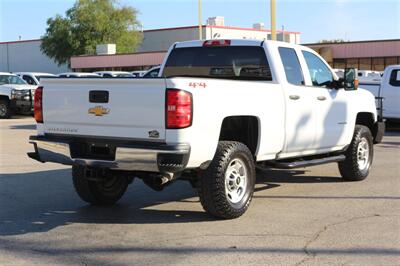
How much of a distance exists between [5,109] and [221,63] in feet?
63.2

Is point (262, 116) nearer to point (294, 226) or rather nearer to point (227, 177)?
point (227, 177)

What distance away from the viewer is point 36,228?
652 cm

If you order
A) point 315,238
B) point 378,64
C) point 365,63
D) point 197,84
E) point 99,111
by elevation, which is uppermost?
point 365,63

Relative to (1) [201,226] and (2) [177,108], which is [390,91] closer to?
(1) [201,226]

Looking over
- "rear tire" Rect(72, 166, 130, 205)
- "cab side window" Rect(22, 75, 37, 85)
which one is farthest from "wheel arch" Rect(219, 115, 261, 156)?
"cab side window" Rect(22, 75, 37, 85)

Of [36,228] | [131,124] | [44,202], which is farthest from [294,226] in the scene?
[44,202]

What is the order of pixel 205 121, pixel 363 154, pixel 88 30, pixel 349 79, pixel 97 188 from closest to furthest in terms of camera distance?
pixel 205 121 → pixel 97 188 → pixel 349 79 → pixel 363 154 → pixel 88 30

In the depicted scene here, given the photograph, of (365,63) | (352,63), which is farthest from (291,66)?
(352,63)

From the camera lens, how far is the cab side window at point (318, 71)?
8.39m

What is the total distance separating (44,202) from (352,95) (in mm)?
4821

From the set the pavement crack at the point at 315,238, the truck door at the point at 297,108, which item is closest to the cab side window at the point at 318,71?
the truck door at the point at 297,108

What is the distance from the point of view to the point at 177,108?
19.3ft

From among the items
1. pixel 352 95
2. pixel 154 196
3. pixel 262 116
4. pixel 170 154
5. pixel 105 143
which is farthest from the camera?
pixel 352 95

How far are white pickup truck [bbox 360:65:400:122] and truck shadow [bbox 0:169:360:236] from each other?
9.15 metres
